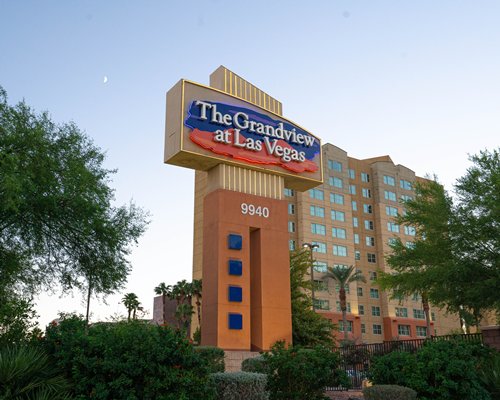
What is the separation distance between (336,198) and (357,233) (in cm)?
817

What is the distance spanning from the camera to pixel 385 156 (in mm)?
103312

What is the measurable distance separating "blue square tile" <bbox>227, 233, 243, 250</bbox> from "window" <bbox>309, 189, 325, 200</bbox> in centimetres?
5239

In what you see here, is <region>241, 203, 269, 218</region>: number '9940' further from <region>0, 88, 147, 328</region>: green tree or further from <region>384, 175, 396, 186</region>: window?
<region>384, 175, 396, 186</region>: window

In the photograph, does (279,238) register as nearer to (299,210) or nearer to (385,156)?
(299,210)

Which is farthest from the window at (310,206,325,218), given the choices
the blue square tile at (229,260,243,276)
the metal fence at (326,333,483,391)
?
the metal fence at (326,333,483,391)

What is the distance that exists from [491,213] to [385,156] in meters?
75.1

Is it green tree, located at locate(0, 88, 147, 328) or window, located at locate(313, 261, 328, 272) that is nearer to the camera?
green tree, located at locate(0, 88, 147, 328)

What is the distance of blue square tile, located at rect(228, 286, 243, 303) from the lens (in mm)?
31552

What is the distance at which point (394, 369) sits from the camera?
695 inches

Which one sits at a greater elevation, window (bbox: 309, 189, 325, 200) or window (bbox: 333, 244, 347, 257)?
window (bbox: 309, 189, 325, 200)

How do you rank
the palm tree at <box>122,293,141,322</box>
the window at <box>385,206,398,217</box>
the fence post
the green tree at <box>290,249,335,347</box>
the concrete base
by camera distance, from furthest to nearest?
the window at <box>385,206,398,217</box> → the palm tree at <box>122,293,141,322</box> → the green tree at <box>290,249,335,347</box> → the concrete base → the fence post

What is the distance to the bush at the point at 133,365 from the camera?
12.0m

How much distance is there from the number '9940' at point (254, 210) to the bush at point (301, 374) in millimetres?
17606

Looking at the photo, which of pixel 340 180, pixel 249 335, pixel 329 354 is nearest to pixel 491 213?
pixel 249 335
